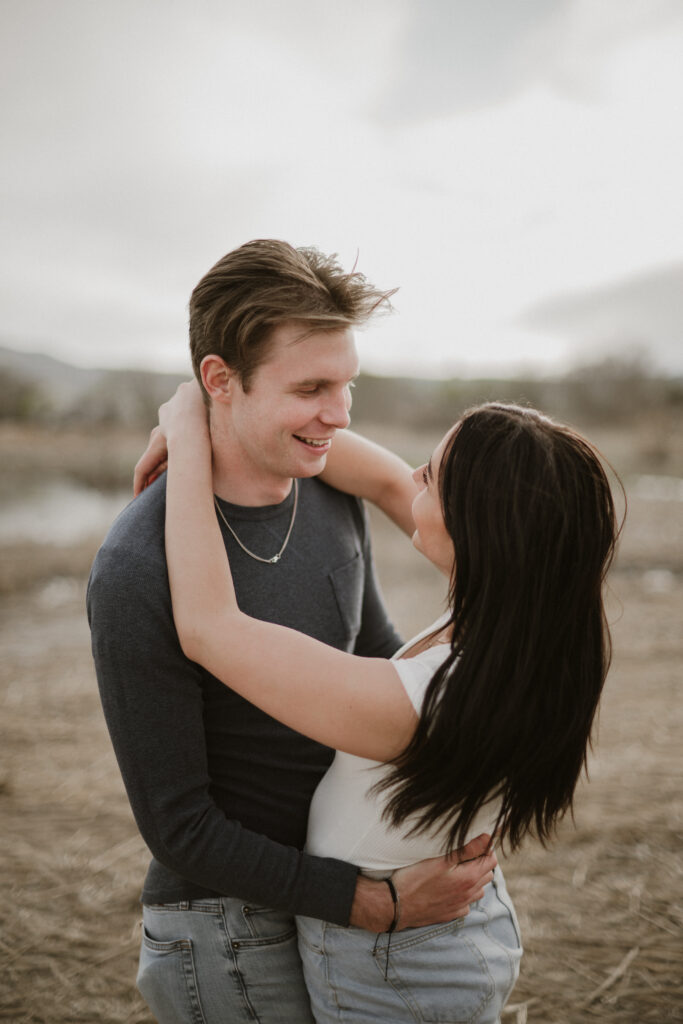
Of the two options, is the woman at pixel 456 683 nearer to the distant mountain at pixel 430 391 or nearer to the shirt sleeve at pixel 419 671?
the shirt sleeve at pixel 419 671

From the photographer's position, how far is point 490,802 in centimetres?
166

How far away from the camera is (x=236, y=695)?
74.0 inches

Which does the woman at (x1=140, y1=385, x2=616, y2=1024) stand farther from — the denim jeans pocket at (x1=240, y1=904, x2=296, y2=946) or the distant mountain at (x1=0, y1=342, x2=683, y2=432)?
the distant mountain at (x1=0, y1=342, x2=683, y2=432)

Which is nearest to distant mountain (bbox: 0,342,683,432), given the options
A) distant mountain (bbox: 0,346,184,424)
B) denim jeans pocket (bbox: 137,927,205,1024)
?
distant mountain (bbox: 0,346,184,424)

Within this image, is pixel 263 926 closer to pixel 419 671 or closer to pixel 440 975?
pixel 440 975

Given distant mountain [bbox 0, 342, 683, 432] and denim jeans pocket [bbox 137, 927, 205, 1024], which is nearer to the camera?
denim jeans pocket [bbox 137, 927, 205, 1024]

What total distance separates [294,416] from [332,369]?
18 cm

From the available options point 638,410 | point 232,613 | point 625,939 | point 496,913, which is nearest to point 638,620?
point 625,939

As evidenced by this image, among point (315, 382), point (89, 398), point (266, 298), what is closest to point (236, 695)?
point (315, 382)

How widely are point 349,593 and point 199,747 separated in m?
0.74

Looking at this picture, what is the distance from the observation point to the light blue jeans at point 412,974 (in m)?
1.63

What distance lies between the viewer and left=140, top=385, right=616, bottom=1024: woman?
4.85ft

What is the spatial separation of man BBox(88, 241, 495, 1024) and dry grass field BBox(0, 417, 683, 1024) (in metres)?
1.29

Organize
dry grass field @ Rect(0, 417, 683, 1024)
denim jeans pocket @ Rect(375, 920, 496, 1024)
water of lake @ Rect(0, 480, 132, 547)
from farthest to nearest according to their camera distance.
A: water of lake @ Rect(0, 480, 132, 547) < dry grass field @ Rect(0, 417, 683, 1024) < denim jeans pocket @ Rect(375, 920, 496, 1024)
